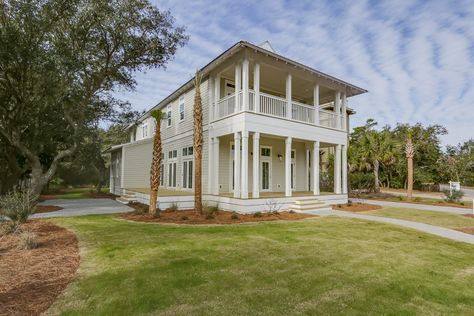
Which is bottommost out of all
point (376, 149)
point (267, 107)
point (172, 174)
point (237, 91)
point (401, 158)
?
point (172, 174)

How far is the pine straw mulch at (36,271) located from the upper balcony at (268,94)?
8.58 metres

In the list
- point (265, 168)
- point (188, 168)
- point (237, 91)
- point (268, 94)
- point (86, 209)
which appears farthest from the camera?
point (188, 168)

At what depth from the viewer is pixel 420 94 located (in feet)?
77.4

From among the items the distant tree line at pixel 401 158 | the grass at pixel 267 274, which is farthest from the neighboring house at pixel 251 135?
the distant tree line at pixel 401 158

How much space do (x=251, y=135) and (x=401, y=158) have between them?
78.8 feet

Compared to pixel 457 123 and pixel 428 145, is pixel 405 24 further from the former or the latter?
pixel 457 123

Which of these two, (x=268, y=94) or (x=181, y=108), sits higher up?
(x=181, y=108)

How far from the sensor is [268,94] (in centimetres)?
1488

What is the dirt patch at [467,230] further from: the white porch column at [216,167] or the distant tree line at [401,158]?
the distant tree line at [401,158]

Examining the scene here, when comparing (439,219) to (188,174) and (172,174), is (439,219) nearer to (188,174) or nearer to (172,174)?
(188,174)

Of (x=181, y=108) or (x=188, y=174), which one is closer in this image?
(x=188, y=174)

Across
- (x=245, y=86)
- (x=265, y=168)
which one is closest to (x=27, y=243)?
(x=245, y=86)

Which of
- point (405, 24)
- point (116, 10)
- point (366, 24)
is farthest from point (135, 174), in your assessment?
point (405, 24)

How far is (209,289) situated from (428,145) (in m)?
37.1
